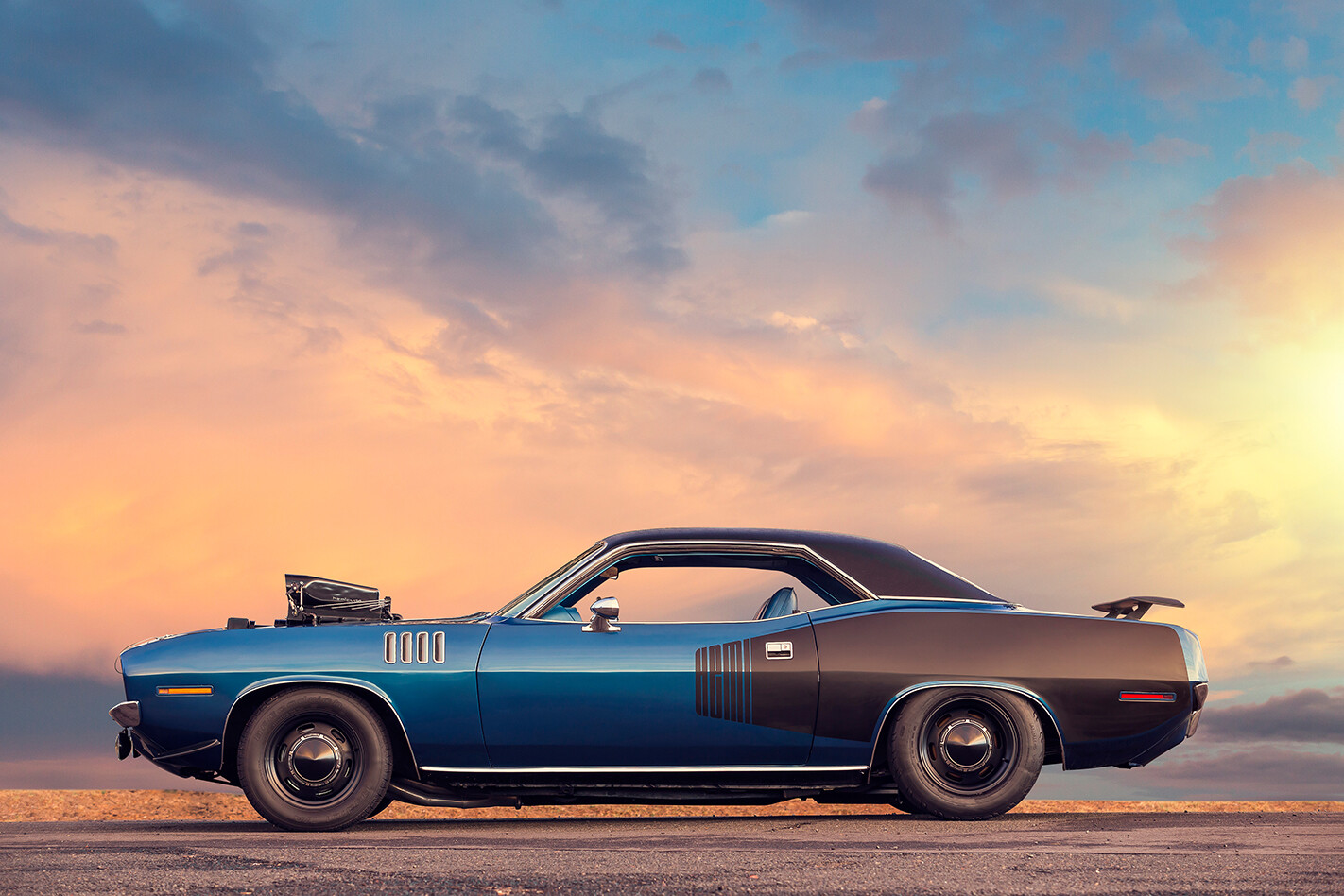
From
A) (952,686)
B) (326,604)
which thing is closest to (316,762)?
(326,604)

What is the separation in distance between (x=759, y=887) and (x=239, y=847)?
8.54 ft

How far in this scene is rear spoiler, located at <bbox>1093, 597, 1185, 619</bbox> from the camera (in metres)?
6.57

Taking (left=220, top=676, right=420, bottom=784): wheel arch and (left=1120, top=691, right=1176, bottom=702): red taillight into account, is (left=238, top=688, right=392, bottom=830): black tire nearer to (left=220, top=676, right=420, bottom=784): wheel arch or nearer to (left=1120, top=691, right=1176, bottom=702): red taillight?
(left=220, top=676, right=420, bottom=784): wheel arch

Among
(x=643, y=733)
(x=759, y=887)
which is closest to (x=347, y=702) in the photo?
(x=643, y=733)

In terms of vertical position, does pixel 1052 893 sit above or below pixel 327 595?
below

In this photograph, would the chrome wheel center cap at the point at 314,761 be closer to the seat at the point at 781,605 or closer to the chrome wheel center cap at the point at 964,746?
the seat at the point at 781,605

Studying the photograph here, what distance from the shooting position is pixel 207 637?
6.44 meters

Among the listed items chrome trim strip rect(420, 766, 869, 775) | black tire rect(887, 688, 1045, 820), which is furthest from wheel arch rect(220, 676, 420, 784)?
black tire rect(887, 688, 1045, 820)

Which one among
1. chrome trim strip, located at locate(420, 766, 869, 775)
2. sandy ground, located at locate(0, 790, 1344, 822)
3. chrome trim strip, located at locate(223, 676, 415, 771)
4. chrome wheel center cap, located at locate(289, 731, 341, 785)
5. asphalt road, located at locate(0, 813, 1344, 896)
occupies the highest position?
chrome trim strip, located at locate(223, 676, 415, 771)

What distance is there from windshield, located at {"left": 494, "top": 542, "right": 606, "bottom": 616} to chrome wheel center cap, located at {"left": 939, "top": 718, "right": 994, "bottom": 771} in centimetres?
219

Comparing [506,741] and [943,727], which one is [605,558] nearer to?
[506,741]

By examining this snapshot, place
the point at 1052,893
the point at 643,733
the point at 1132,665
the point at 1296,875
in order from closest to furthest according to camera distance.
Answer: the point at 1052,893 → the point at 1296,875 → the point at 643,733 → the point at 1132,665

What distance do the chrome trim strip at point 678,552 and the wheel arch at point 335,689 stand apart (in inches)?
33.6

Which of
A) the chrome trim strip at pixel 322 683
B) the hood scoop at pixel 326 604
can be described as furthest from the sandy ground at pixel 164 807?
the chrome trim strip at pixel 322 683
